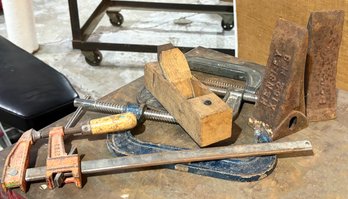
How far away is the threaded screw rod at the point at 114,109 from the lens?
883 millimetres

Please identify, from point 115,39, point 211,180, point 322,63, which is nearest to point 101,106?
point 211,180

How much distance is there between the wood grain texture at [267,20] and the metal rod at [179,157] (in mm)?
616

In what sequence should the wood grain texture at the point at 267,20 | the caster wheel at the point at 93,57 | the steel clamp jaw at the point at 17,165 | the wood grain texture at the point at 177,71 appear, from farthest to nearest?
1. the caster wheel at the point at 93,57
2. the wood grain texture at the point at 267,20
3. the wood grain texture at the point at 177,71
4. the steel clamp jaw at the point at 17,165

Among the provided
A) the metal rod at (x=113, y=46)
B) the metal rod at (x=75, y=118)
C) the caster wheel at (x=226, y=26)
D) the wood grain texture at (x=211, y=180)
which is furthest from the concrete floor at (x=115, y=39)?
the wood grain texture at (x=211, y=180)

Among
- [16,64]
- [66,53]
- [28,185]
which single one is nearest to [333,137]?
[28,185]

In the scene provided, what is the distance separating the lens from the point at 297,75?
0.80 metres

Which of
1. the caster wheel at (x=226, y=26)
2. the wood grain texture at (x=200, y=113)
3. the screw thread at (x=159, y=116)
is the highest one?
the wood grain texture at (x=200, y=113)

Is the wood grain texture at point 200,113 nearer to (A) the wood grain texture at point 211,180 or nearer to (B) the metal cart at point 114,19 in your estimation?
(A) the wood grain texture at point 211,180

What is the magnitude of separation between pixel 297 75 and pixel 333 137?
161 millimetres

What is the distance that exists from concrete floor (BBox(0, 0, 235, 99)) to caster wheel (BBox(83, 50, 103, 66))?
3 cm

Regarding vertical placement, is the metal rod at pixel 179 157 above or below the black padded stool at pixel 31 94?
above

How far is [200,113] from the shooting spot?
75 cm

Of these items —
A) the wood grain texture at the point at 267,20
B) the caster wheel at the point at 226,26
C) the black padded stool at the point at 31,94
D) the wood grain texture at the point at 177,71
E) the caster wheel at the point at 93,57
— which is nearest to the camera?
the wood grain texture at the point at 177,71

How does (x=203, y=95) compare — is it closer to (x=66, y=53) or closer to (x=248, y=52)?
(x=248, y=52)
